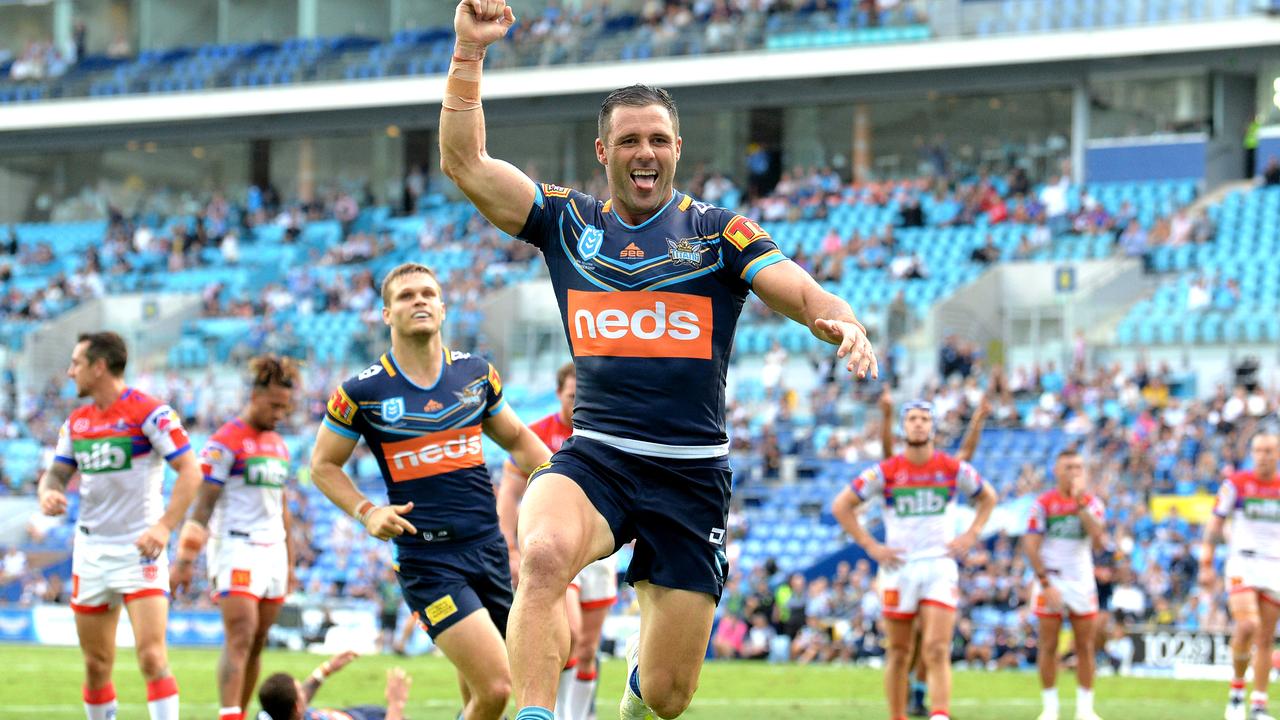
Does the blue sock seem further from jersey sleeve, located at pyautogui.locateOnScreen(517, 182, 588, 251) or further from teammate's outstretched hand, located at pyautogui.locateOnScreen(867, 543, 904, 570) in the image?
teammate's outstretched hand, located at pyautogui.locateOnScreen(867, 543, 904, 570)

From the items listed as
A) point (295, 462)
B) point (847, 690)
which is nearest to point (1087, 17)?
point (295, 462)

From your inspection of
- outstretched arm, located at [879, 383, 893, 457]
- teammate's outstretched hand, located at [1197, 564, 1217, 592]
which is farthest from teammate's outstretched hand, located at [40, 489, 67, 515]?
teammate's outstretched hand, located at [1197, 564, 1217, 592]

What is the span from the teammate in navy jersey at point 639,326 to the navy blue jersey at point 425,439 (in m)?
2.45

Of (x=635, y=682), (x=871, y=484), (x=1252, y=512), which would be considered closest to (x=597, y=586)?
(x=871, y=484)

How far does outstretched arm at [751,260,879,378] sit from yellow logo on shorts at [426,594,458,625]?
10.4ft

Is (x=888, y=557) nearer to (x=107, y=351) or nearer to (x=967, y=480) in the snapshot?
(x=967, y=480)

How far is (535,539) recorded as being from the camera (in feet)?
21.7

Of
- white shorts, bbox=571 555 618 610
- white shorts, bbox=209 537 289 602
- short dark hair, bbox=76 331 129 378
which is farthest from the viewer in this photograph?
white shorts, bbox=571 555 618 610

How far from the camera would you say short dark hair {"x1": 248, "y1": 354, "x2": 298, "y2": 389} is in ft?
39.7

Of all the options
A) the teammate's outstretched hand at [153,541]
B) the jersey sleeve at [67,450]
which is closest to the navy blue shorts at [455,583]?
the teammate's outstretched hand at [153,541]

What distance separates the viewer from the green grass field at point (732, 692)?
50.8 ft

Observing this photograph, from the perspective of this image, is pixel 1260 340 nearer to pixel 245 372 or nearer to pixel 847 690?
pixel 847 690

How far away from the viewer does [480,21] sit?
675 centimetres

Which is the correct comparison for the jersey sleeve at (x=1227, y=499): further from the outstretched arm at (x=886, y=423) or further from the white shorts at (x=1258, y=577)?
the outstretched arm at (x=886, y=423)
